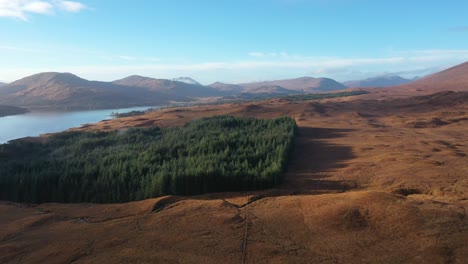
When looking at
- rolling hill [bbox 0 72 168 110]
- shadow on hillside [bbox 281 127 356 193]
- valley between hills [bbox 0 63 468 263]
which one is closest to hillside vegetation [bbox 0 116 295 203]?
shadow on hillside [bbox 281 127 356 193]

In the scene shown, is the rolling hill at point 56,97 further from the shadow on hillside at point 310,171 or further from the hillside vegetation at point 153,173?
the shadow on hillside at point 310,171

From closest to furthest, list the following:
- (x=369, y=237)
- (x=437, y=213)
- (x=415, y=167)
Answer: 1. (x=369, y=237)
2. (x=437, y=213)
3. (x=415, y=167)

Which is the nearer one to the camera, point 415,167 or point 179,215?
point 179,215

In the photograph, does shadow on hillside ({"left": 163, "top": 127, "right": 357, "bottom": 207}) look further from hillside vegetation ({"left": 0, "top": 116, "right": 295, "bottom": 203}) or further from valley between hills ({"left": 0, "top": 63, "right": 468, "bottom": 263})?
hillside vegetation ({"left": 0, "top": 116, "right": 295, "bottom": 203})

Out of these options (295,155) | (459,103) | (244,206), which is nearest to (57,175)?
(244,206)

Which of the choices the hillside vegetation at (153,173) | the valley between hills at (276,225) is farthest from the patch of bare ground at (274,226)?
the hillside vegetation at (153,173)

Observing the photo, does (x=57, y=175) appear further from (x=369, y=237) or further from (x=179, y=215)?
(x=369, y=237)

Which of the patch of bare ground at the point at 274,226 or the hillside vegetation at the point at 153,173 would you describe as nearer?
the patch of bare ground at the point at 274,226

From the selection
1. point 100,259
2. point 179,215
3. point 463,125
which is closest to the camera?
point 100,259

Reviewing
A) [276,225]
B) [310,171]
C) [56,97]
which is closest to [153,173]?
[310,171]
